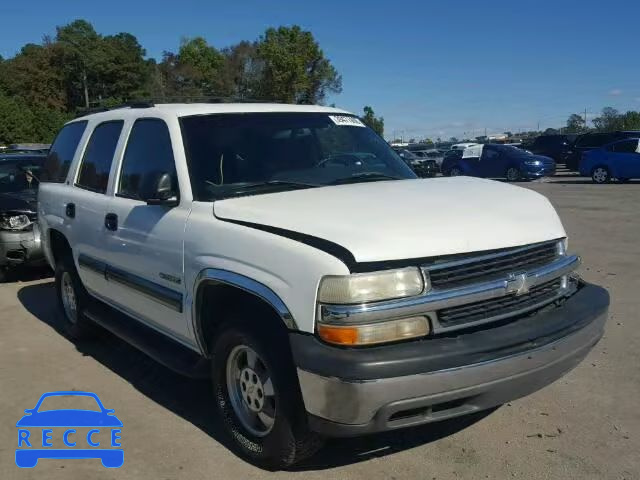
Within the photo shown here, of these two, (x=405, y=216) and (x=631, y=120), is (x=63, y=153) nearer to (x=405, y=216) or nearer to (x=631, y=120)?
(x=405, y=216)

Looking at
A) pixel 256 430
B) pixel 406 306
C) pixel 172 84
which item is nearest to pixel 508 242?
pixel 406 306

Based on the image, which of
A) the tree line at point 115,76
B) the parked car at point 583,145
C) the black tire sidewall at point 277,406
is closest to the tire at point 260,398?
the black tire sidewall at point 277,406

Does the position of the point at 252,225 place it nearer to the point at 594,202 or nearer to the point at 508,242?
the point at 508,242

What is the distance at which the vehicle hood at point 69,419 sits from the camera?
4199 millimetres

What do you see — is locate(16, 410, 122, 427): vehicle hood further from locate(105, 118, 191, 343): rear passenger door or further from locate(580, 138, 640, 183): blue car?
locate(580, 138, 640, 183): blue car

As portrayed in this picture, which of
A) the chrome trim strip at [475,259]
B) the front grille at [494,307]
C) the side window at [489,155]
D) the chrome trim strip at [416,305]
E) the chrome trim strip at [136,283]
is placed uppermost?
the chrome trim strip at [475,259]

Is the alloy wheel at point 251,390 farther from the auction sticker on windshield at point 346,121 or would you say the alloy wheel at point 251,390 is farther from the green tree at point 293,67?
the green tree at point 293,67

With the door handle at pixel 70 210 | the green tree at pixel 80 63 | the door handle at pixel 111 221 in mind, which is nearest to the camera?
the door handle at pixel 111 221

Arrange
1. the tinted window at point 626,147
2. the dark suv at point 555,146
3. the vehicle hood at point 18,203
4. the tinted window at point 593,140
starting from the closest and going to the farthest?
1. the vehicle hood at point 18,203
2. the tinted window at point 626,147
3. the tinted window at point 593,140
4. the dark suv at point 555,146

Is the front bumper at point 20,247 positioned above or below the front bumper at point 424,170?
below

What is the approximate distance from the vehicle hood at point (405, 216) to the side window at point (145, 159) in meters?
0.63

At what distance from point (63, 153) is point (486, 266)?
4.57 metres

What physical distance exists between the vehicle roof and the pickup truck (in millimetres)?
22

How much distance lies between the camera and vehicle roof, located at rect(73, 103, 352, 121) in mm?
4336
